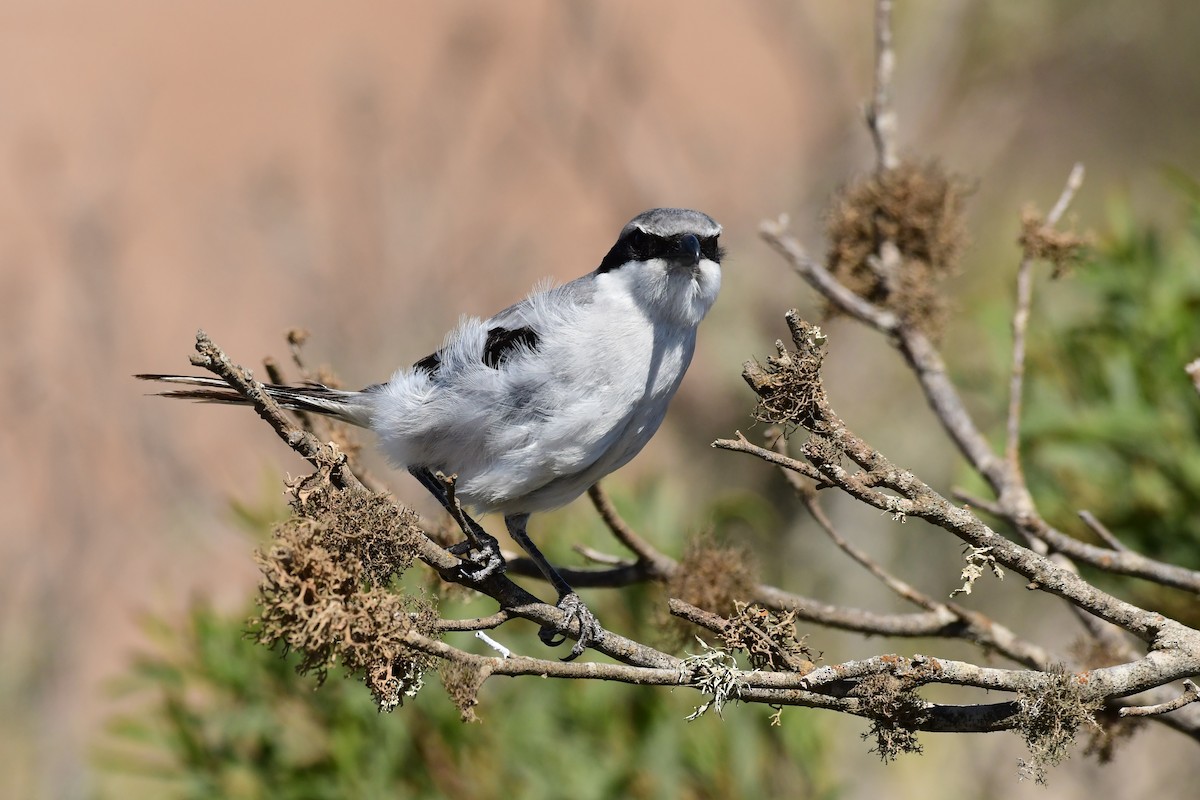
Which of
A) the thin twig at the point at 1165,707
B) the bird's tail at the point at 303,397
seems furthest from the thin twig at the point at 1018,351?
the bird's tail at the point at 303,397

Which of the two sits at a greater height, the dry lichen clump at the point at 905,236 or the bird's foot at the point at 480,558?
the dry lichen clump at the point at 905,236

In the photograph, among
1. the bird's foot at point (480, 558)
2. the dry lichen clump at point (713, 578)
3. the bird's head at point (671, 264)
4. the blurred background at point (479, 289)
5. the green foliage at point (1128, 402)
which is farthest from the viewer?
the blurred background at point (479, 289)

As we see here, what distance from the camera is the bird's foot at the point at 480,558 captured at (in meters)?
1.97

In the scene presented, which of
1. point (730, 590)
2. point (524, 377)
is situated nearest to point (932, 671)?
point (730, 590)

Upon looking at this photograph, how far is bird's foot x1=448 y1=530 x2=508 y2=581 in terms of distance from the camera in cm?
197

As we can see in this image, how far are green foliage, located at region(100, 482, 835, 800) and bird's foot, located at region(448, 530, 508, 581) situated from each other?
1434 mm

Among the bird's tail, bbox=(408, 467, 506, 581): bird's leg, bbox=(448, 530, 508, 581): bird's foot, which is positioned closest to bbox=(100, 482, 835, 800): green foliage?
the bird's tail

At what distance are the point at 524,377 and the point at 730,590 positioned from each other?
74cm

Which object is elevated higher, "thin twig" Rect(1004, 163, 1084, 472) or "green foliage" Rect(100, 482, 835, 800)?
"thin twig" Rect(1004, 163, 1084, 472)

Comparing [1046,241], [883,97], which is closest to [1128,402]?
[1046,241]

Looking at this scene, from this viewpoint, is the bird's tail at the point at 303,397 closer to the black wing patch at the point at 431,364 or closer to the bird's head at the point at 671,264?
the black wing patch at the point at 431,364

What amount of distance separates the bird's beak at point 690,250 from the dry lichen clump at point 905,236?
0.36m

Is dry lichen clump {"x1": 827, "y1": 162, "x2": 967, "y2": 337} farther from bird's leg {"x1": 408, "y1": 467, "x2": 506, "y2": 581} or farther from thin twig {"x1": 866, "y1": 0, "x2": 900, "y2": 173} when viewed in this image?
bird's leg {"x1": 408, "y1": 467, "x2": 506, "y2": 581}

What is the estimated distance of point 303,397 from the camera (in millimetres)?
3066
